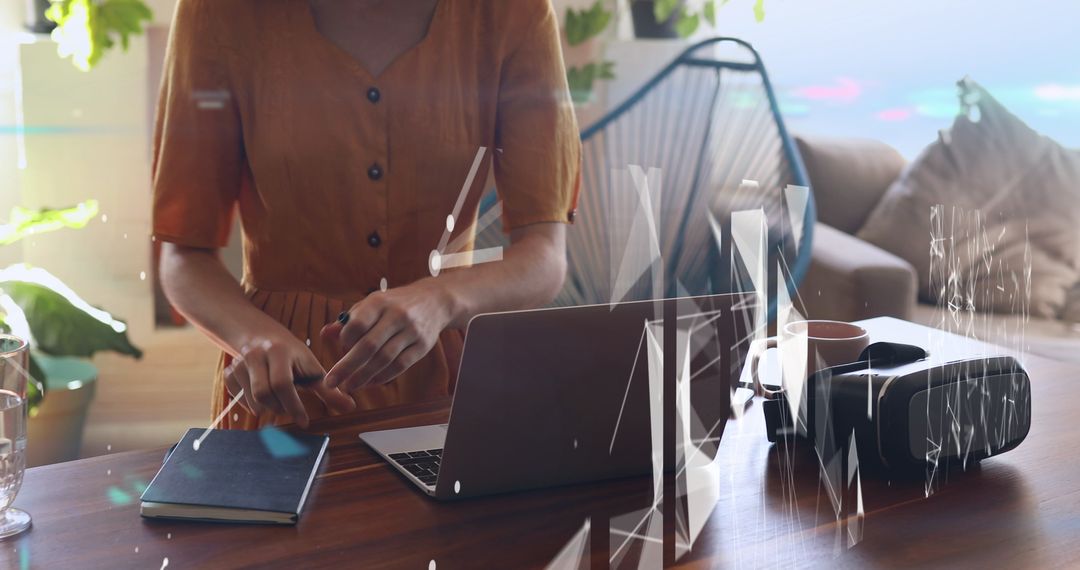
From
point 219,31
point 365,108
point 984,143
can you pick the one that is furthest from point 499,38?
point 984,143

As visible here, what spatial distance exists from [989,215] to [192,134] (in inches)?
80.9

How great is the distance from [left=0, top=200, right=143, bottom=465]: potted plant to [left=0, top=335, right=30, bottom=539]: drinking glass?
1.29 m

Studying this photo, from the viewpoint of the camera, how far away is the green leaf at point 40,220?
1.81 meters

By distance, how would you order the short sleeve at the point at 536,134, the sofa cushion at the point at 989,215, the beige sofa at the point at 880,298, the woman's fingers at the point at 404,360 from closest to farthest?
the woman's fingers at the point at 404,360, the short sleeve at the point at 536,134, the beige sofa at the point at 880,298, the sofa cushion at the point at 989,215

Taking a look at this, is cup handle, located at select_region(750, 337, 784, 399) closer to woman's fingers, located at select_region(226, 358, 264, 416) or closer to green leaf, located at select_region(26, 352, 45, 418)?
woman's fingers, located at select_region(226, 358, 264, 416)

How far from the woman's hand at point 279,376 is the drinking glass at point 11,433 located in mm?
175

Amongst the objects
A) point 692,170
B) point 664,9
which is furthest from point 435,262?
point 664,9

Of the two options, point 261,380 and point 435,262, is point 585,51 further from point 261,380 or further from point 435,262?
point 261,380

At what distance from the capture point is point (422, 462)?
0.70m

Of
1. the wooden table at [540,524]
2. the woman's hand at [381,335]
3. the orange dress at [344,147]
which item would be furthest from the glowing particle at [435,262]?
the wooden table at [540,524]

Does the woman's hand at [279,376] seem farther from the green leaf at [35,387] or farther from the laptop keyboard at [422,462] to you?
the green leaf at [35,387]

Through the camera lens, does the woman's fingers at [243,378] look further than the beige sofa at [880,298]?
No

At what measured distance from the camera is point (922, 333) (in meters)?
1.00

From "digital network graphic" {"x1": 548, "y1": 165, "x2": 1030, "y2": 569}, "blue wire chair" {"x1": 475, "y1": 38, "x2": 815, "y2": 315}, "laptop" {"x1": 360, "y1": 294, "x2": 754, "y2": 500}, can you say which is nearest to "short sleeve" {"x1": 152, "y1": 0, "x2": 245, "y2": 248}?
"laptop" {"x1": 360, "y1": 294, "x2": 754, "y2": 500}
